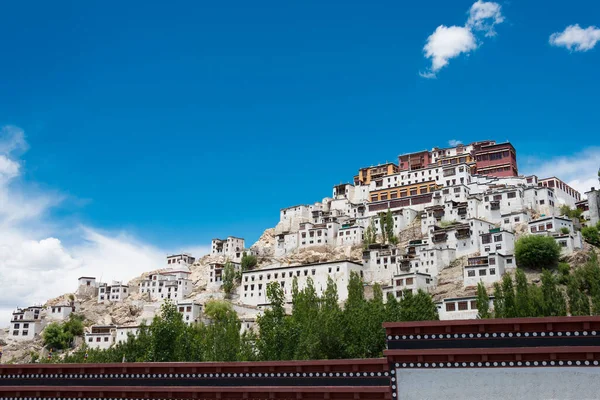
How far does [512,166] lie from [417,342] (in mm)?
72083

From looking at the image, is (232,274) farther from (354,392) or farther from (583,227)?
(354,392)

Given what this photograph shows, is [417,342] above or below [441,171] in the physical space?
below

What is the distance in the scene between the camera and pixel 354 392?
12.5m

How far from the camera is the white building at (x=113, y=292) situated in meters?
80.8

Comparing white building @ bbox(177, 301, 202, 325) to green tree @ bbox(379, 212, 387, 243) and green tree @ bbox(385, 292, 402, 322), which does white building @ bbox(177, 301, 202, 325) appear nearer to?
green tree @ bbox(379, 212, 387, 243)

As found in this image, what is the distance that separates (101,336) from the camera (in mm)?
67750

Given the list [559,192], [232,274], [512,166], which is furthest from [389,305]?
[512,166]

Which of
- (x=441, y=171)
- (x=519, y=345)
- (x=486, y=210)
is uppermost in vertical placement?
(x=441, y=171)

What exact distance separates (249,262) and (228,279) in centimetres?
502

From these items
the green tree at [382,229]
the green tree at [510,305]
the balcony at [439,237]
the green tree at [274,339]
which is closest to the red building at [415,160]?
the green tree at [382,229]

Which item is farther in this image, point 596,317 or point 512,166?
point 512,166

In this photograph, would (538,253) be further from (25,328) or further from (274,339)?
(25,328)

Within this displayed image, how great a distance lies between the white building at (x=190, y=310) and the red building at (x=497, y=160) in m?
42.2

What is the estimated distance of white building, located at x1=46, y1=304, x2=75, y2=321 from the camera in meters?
76.8
